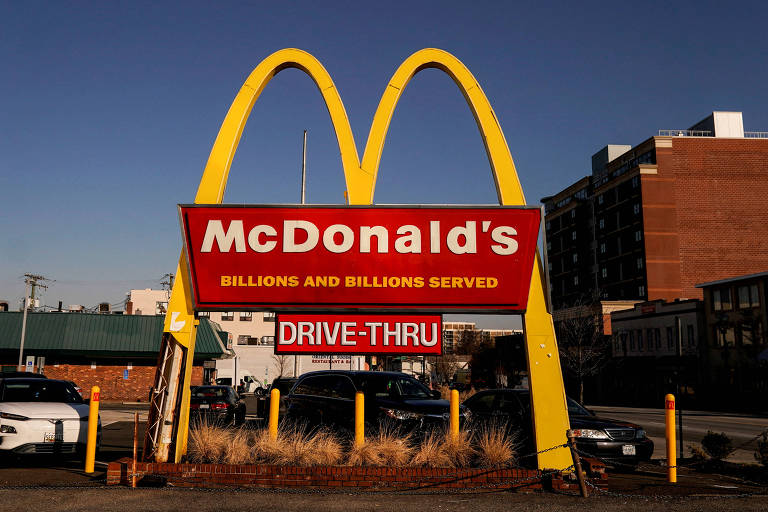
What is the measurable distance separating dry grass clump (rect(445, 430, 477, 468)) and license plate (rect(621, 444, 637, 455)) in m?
3.86

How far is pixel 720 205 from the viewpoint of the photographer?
245 ft

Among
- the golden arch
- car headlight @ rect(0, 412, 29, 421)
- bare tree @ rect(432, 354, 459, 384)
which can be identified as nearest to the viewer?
the golden arch

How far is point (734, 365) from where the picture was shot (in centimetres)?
5141

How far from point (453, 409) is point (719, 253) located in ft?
238

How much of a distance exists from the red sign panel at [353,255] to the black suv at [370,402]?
3.07 meters

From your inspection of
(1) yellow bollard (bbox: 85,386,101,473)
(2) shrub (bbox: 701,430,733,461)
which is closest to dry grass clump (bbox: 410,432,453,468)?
(1) yellow bollard (bbox: 85,386,101,473)

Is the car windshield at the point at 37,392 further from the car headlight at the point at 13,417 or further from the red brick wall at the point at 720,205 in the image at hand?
the red brick wall at the point at 720,205

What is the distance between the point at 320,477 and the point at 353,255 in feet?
11.4

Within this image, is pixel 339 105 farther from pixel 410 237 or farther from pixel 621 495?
pixel 621 495

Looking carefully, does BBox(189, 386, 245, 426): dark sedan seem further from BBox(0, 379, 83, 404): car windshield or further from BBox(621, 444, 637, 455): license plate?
BBox(621, 444, 637, 455): license plate

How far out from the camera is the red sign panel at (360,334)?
37.9ft

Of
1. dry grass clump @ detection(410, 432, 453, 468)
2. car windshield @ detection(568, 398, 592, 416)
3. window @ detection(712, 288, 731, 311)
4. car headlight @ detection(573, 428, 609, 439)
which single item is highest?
window @ detection(712, 288, 731, 311)

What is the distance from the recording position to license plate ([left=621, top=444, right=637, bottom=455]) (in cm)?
1275

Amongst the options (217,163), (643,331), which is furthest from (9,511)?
(643,331)
